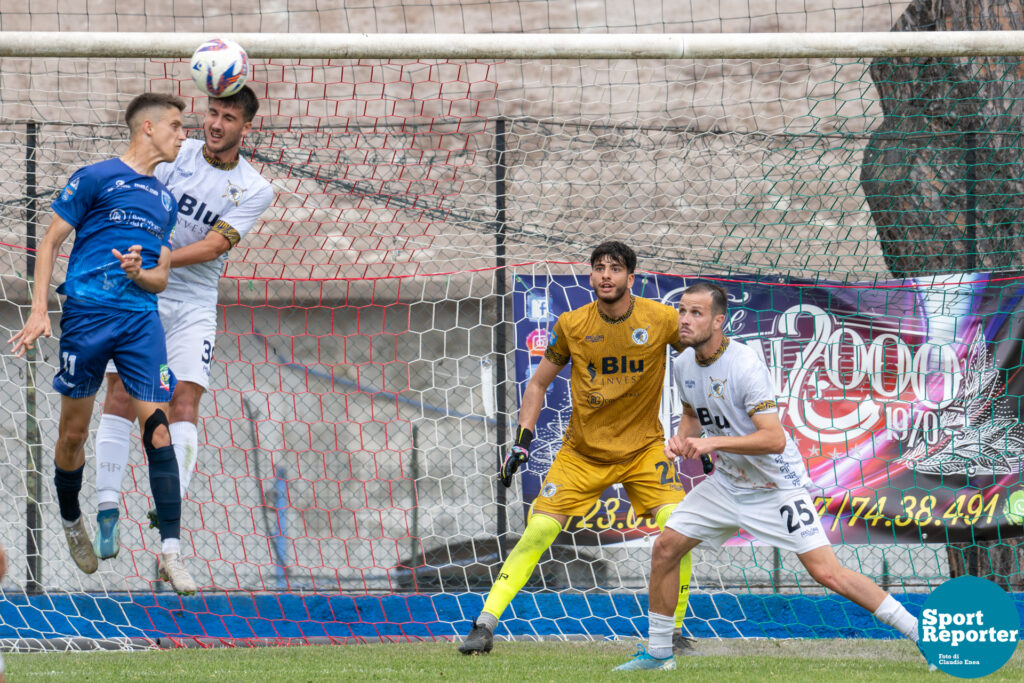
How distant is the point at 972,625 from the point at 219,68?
4149 millimetres

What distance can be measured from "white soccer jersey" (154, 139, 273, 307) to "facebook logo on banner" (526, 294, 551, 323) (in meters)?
2.43

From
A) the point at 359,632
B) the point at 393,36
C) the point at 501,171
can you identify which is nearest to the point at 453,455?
the point at 359,632

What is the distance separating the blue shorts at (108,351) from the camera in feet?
15.8

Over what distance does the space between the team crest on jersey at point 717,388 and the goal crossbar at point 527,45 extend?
195 cm

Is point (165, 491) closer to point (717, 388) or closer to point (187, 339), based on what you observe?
point (187, 339)

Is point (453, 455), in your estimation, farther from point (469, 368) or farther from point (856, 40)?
point (856, 40)

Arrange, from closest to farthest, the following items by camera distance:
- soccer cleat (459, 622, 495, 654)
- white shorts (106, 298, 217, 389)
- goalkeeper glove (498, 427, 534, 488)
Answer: white shorts (106, 298, 217, 389) → goalkeeper glove (498, 427, 534, 488) → soccer cleat (459, 622, 495, 654)

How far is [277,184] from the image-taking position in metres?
8.69

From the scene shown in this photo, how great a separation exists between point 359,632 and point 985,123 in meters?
5.63

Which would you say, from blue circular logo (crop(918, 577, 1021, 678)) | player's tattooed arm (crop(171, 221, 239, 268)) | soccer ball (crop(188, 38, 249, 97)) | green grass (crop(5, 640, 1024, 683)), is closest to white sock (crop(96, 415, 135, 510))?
player's tattooed arm (crop(171, 221, 239, 268))

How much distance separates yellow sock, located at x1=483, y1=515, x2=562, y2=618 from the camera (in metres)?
5.98

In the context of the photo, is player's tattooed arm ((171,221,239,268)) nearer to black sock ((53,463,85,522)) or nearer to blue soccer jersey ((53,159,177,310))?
blue soccer jersey ((53,159,177,310))

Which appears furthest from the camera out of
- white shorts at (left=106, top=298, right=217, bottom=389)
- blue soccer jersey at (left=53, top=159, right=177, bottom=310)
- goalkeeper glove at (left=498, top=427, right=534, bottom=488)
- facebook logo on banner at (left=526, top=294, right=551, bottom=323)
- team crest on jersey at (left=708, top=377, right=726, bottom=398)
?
facebook logo on banner at (left=526, top=294, right=551, bottom=323)

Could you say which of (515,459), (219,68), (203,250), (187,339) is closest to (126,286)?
(203,250)
